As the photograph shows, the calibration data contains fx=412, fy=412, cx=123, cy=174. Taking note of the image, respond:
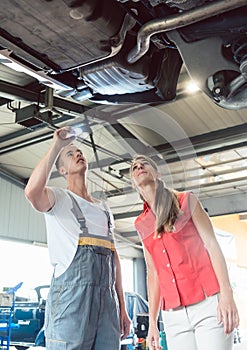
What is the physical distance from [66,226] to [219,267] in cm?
59

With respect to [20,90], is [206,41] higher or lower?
lower

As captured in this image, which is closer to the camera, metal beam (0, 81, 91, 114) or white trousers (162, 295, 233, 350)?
white trousers (162, 295, 233, 350)

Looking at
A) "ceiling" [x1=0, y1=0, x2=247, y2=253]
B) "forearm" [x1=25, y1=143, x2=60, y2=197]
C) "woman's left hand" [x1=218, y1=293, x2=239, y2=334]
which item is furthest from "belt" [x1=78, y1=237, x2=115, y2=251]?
"woman's left hand" [x1=218, y1=293, x2=239, y2=334]

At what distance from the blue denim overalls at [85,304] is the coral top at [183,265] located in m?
0.21

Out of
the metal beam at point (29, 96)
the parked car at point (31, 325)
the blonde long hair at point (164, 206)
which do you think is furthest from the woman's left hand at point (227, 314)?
the parked car at point (31, 325)

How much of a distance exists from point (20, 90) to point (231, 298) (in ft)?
11.2

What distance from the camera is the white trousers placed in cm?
Result: 141

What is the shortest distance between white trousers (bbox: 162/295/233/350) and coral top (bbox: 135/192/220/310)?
3 centimetres

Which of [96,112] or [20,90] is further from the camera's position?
[20,90]

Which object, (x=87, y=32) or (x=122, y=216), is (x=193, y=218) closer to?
(x=122, y=216)

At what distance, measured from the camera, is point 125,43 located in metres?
1.26

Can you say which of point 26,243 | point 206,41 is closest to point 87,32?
point 206,41

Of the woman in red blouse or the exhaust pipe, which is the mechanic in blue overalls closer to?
the woman in red blouse

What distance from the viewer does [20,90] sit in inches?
167
